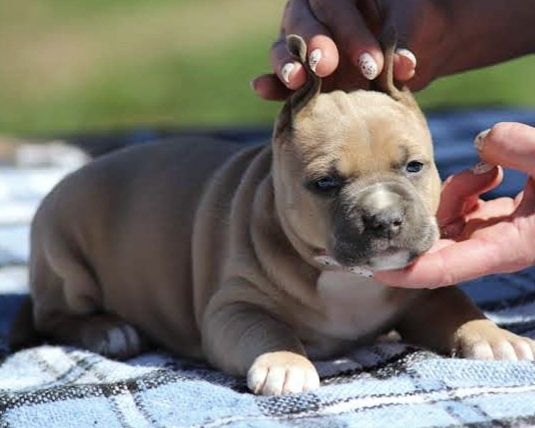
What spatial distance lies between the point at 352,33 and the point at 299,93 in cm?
19

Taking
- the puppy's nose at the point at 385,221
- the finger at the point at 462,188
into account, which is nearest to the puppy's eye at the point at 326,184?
the puppy's nose at the point at 385,221

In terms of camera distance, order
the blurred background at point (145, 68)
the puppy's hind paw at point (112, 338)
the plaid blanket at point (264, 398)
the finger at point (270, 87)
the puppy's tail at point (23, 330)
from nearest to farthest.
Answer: the plaid blanket at point (264, 398) → the finger at point (270, 87) → the puppy's hind paw at point (112, 338) → the puppy's tail at point (23, 330) → the blurred background at point (145, 68)

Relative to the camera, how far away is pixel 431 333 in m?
2.63

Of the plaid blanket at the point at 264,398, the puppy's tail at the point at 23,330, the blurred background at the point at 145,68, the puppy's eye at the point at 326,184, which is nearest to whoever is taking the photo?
the plaid blanket at the point at 264,398

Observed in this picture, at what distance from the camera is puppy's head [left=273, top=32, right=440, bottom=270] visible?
2322 millimetres

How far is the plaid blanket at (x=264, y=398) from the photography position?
2.28 m

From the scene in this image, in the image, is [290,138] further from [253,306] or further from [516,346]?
[516,346]

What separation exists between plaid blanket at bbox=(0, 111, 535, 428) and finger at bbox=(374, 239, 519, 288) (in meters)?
0.15

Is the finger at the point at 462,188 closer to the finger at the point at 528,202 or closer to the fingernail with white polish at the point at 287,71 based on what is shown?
Answer: the finger at the point at 528,202

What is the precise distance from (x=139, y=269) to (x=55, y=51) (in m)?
6.09

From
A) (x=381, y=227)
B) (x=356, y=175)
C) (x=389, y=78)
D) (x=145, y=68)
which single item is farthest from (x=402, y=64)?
(x=145, y=68)

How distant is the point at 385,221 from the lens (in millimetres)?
2291

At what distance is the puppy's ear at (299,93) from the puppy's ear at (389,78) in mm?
124

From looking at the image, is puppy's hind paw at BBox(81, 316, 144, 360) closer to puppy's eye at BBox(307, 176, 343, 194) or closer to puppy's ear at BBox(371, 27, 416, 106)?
puppy's eye at BBox(307, 176, 343, 194)
